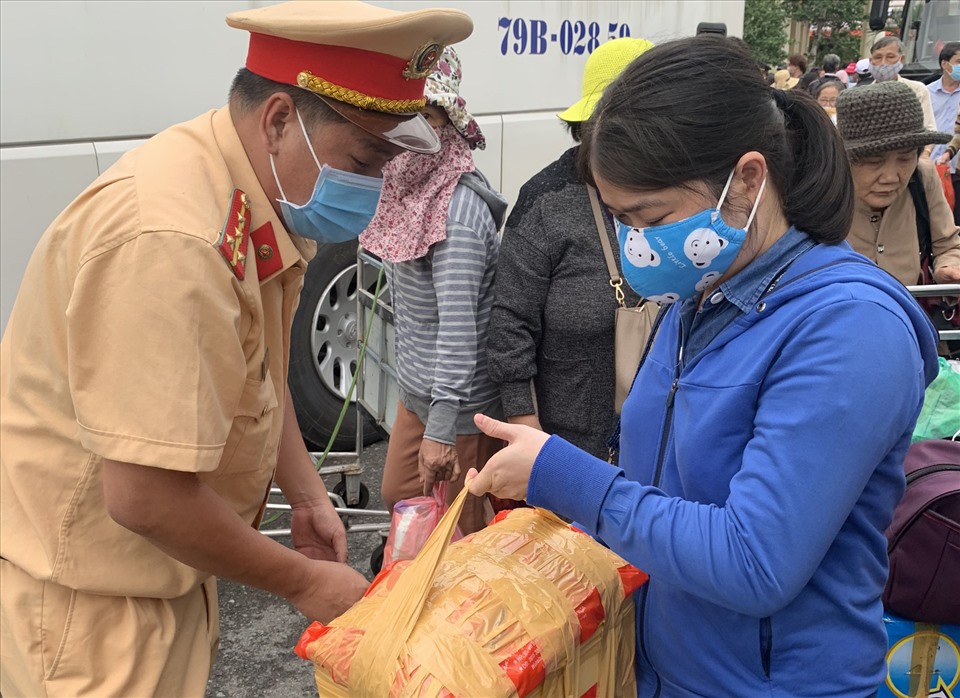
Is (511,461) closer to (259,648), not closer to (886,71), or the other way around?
(259,648)

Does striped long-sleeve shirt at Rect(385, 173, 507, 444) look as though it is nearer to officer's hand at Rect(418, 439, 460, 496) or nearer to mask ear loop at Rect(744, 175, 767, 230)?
officer's hand at Rect(418, 439, 460, 496)

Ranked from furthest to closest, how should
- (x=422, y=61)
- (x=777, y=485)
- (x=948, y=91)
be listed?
(x=948, y=91) < (x=422, y=61) < (x=777, y=485)

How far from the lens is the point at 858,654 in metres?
1.44

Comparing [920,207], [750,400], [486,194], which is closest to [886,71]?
[920,207]

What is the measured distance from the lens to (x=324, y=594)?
65.4 inches

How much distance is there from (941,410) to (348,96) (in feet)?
6.75

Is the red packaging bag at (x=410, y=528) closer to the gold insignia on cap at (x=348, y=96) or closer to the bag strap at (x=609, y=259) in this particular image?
the bag strap at (x=609, y=259)

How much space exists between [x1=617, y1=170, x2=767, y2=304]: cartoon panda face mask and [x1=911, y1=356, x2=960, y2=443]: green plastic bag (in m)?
1.48

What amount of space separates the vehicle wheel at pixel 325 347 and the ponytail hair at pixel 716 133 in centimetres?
338

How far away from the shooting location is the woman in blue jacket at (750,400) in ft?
4.12

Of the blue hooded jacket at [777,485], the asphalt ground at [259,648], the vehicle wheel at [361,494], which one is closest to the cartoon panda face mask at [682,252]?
the blue hooded jacket at [777,485]

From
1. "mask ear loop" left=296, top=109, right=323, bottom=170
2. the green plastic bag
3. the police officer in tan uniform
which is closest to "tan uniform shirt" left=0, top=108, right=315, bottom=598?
the police officer in tan uniform

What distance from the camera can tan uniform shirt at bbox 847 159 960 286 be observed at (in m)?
3.46

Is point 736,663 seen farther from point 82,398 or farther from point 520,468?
point 82,398
